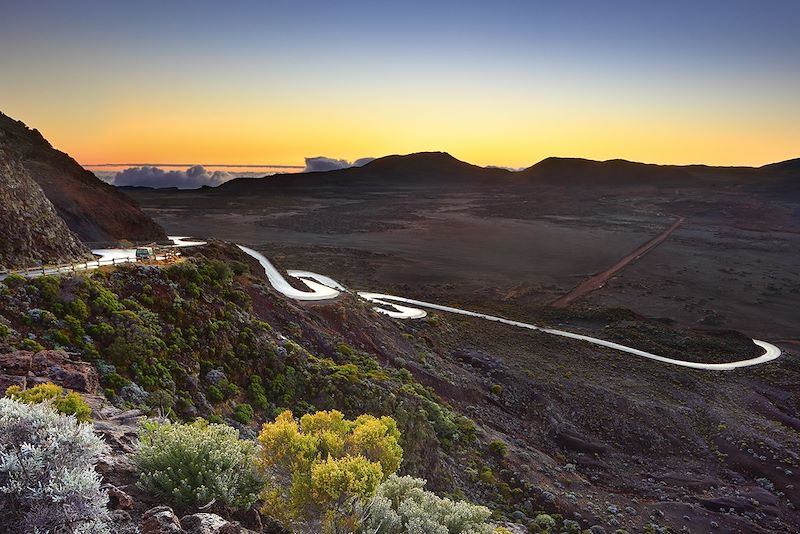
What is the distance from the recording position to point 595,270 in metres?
83.4

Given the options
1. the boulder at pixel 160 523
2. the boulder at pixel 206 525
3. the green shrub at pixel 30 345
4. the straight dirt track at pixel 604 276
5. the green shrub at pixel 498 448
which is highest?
the green shrub at pixel 30 345

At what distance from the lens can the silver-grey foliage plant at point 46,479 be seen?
6305 mm

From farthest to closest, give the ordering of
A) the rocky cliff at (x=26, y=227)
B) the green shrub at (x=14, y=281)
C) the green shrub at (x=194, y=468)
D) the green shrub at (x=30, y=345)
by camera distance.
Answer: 1. the rocky cliff at (x=26, y=227)
2. the green shrub at (x=14, y=281)
3. the green shrub at (x=30, y=345)
4. the green shrub at (x=194, y=468)

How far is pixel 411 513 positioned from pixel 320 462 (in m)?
2.08

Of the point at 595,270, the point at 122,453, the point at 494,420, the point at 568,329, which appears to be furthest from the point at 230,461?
the point at 595,270

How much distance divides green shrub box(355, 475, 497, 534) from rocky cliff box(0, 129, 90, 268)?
16882mm

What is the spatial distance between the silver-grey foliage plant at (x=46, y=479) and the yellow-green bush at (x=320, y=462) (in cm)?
340

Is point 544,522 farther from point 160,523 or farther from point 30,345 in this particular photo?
point 30,345

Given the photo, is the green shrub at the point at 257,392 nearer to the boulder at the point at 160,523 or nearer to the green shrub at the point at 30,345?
the green shrub at the point at 30,345

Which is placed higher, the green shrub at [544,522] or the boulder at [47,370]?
the boulder at [47,370]

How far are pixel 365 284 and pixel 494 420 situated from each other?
129 feet

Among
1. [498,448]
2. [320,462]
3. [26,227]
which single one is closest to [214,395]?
[320,462]

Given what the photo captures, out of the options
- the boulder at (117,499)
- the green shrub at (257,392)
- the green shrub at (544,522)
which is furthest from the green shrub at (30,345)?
the green shrub at (544,522)

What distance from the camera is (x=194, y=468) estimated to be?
28.6 feet
